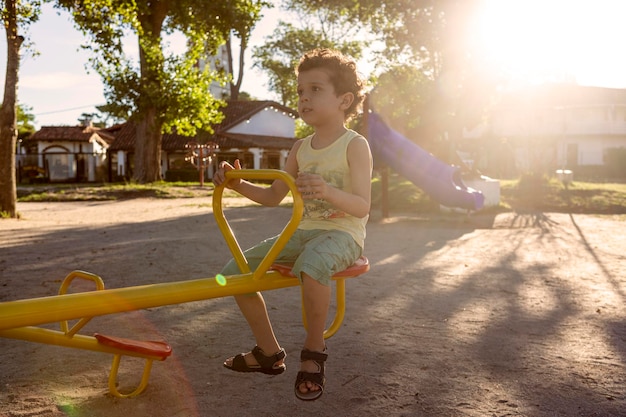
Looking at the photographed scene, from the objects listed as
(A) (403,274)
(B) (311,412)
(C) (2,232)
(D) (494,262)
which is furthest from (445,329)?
(C) (2,232)

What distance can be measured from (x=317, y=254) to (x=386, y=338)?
5.19 feet

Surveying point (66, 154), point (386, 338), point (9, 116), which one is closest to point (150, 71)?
point (9, 116)

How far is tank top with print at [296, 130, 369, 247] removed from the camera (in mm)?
2896

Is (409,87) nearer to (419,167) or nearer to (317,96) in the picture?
(419,167)

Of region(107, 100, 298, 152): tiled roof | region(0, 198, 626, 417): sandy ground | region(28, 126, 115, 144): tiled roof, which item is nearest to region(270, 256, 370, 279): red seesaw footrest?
region(0, 198, 626, 417): sandy ground

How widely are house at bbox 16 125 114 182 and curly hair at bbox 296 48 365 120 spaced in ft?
122

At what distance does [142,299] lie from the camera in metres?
2.19

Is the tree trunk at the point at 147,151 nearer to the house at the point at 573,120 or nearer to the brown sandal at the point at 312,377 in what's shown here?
the brown sandal at the point at 312,377

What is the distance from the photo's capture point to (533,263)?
756 cm

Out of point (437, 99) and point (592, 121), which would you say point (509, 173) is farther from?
point (437, 99)

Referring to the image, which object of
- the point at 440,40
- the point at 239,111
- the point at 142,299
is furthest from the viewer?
the point at 239,111

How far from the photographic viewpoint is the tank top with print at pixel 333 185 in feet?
9.50

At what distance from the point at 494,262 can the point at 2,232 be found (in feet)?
24.8

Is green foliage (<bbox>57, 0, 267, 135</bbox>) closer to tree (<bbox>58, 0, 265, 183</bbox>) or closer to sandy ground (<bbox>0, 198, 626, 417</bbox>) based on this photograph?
tree (<bbox>58, 0, 265, 183</bbox>)
